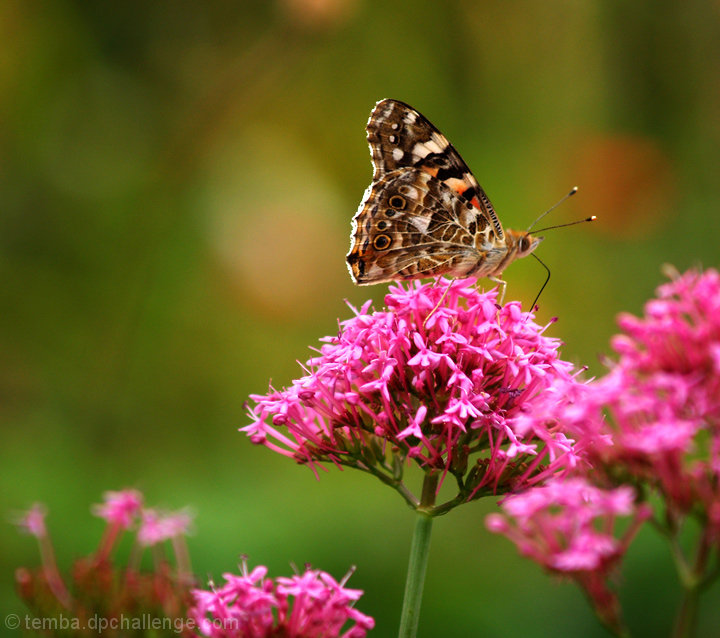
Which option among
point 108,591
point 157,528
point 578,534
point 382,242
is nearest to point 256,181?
point 382,242

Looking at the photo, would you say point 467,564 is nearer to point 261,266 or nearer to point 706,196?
point 261,266

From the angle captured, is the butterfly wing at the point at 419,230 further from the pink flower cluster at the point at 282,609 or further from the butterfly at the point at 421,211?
the pink flower cluster at the point at 282,609

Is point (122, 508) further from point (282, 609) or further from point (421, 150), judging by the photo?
point (421, 150)

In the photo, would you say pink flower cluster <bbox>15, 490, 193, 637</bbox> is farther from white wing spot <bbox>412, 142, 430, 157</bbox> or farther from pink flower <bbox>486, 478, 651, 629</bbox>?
white wing spot <bbox>412, 142, 430, 157</bbox>

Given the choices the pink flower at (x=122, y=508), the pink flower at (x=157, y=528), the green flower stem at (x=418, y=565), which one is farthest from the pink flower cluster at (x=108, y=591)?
the green flower stem at (x=418, y=565)

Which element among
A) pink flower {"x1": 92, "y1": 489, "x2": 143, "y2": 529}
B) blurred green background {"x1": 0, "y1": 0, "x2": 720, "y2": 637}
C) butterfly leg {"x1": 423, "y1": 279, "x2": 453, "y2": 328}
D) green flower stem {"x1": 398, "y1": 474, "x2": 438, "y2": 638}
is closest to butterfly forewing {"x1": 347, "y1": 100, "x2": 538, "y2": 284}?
butterfly leg {"x1": 423, "y1": 279, "x2": 453, "y2": 328}

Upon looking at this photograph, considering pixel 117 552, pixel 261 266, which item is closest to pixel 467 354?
pixel 117 552
